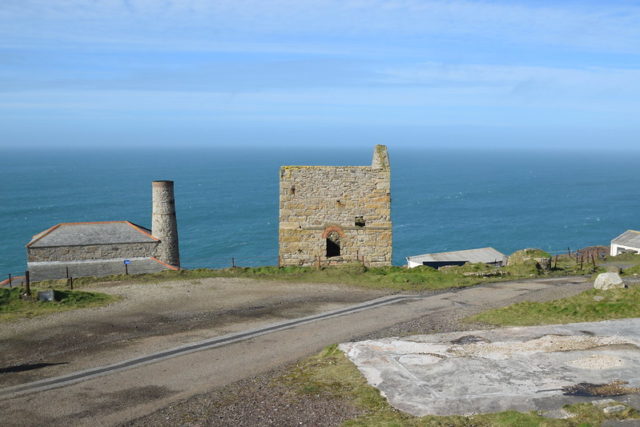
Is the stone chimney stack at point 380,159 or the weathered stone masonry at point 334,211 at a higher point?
the stone chimney stack at point 380,159

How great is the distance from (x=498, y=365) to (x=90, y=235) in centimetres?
2877

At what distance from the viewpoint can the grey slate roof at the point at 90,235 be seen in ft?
113

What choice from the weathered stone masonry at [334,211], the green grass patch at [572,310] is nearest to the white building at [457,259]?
the weathered stone masonry at [334,211]

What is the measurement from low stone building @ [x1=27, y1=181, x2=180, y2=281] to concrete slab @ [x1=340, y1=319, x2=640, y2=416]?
22060 mm

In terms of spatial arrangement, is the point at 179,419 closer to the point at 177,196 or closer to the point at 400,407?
the point at 400,407

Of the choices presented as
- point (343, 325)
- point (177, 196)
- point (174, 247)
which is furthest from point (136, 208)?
point (343, 325)

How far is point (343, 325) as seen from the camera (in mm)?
16906

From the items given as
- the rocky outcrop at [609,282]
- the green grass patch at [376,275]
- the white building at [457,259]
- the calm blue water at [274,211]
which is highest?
the rocky outcrop at [609,282]

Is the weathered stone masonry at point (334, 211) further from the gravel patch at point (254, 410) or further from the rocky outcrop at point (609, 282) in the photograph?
the gravel patch at point (254, 410)

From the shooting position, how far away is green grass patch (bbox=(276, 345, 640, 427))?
994 cm

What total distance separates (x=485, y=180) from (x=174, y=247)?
158m

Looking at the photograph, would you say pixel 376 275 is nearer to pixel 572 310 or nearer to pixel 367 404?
pixel 572 310

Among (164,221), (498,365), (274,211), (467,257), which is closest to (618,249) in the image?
(467,257)

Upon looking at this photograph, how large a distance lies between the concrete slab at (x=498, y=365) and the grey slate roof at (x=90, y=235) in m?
24.4
